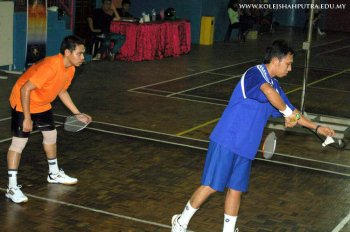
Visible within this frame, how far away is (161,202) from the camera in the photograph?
306 inches

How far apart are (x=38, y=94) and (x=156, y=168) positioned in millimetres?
2391

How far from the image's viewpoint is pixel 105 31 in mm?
19156

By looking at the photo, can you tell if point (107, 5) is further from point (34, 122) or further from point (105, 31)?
point (34, 122)

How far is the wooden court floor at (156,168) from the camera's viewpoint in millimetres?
7250

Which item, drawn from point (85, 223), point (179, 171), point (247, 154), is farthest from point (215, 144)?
point (179, 171)

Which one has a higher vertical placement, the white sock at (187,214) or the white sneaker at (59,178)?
the white sock at (187,214)

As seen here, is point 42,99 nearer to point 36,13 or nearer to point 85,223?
point 85,223

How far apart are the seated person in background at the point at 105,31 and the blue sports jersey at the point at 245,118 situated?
13331mm

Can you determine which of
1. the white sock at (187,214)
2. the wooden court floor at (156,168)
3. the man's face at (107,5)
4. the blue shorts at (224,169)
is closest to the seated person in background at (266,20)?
the man's face at (107,5)

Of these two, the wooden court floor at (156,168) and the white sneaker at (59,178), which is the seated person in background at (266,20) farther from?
the white sneaker at (59,178)

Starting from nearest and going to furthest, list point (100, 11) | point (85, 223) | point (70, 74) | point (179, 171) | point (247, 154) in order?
1. point (247, 154)
2. point (85, 223)
3. point (70, 74)
4. point (179, 171)
5. point (100, 11)

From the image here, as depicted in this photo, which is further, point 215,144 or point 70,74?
point 70,74

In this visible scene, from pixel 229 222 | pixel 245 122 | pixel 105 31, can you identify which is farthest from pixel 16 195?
pixel 105 31

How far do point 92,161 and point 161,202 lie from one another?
1.86 meters
